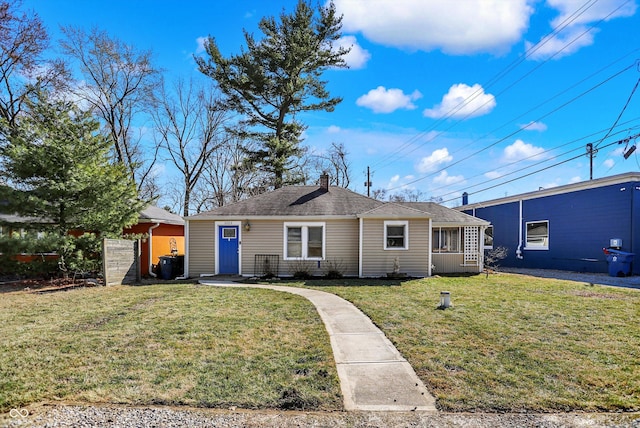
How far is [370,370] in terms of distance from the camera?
4332 mm

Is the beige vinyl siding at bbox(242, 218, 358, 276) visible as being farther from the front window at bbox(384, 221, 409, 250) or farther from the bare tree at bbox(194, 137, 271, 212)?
the bare tree at bbox(194, 137, 271, 212)

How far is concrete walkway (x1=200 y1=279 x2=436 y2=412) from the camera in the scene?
11.6 feet

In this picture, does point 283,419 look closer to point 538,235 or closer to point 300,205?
point 300,205

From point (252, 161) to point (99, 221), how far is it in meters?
12.6

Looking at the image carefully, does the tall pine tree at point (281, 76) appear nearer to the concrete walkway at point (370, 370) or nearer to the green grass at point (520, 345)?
the green grass at point (520, 345)

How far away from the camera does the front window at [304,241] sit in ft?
46.0

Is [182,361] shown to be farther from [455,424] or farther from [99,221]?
[99,221]

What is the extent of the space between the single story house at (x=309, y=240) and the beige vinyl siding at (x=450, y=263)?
2038mm

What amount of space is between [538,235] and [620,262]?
175 inches

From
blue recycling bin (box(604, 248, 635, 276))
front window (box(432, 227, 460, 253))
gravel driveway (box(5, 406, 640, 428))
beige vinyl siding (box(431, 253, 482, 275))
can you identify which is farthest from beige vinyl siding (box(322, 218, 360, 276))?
gravel driveway (box(5, 406, 640, 428))

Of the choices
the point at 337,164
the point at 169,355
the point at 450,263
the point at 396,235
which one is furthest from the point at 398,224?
the point at 337,164

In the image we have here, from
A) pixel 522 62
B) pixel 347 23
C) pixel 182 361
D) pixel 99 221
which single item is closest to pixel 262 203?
pixel 99 221

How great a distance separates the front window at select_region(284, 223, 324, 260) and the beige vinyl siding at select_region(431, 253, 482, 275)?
5072 millimetres

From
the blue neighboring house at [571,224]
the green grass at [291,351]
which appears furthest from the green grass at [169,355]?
the blue neighboring house at [571,224]
